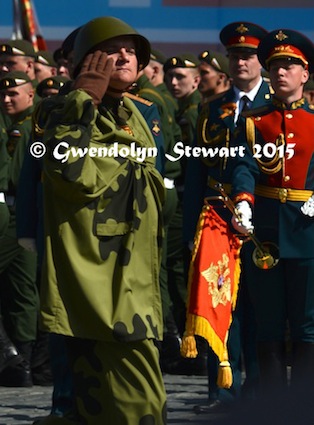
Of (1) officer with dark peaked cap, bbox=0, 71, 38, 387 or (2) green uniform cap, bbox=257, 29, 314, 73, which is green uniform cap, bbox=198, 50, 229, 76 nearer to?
(1) officer with dark peaked cap, bbox=0, 71, 38, 387

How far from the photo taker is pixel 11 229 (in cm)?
916

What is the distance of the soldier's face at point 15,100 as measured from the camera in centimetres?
966

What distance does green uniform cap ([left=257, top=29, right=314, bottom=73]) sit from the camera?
7.43 metres

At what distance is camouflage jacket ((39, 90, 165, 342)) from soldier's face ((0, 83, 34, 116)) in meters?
4.56

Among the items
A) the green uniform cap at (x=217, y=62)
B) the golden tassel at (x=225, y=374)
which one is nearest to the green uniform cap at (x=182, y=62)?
the green uniform cap at (x=217, y=62)

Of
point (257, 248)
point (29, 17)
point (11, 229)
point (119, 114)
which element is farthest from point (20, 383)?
point (29, 17)

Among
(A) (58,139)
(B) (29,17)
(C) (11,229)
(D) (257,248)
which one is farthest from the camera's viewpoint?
Answer: (B) (29,17)

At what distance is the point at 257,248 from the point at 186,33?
782cm

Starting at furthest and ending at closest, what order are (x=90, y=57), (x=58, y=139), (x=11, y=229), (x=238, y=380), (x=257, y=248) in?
1. (x=11, y=229)
2. (x=238, y=380)
3. (x=257, y=248)
4. (x=90, y=57)
5. (x=58, y=139)

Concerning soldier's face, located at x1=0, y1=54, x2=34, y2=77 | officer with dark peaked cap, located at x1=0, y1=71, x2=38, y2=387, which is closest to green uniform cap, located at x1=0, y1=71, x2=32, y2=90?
officer with dark peaked cap, located at x1=0, y1=71, x2=38, y2=387

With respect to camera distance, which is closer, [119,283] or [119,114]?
[119,283]

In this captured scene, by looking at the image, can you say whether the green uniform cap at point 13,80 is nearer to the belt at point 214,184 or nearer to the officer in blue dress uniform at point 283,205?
the belt at point 214,184

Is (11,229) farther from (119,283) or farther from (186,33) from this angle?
(186,33)

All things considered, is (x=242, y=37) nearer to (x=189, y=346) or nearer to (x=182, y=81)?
(x=189, y=346)
